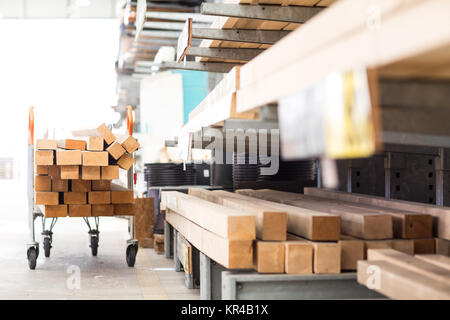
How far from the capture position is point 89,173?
5.64 metres

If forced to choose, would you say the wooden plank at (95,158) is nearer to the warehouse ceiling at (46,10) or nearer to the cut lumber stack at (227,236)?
the cut lumber stack at (227,236)

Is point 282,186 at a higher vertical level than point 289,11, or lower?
lower

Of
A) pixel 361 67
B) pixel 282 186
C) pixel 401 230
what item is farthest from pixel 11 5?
pixel 361 67

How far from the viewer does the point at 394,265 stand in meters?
2.48

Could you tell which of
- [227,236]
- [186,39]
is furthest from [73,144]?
[227,236]

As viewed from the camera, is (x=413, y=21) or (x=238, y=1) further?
(x=238, y=1)

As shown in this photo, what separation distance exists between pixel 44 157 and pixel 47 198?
43 centimetres

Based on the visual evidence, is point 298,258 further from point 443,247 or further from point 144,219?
point 144,219

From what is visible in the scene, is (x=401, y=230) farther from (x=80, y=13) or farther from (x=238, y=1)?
(x=80, y=13)

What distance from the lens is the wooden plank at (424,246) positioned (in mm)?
3193

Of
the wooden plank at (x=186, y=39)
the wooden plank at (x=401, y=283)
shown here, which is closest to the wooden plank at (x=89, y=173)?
the wooden plank at (x=186, y=39)

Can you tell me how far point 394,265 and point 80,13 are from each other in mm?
18859
